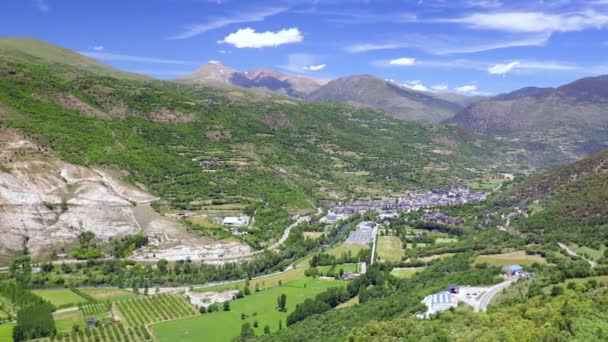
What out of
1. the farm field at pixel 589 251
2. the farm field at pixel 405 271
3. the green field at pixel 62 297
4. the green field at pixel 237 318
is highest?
the farm field at pixel 589 251

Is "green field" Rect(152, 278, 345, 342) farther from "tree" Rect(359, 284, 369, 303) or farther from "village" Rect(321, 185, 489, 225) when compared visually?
"village" Rect(321, 185, 489, 225)

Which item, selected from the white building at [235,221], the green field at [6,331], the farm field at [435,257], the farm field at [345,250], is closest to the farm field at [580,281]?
the farm field at [435,257]

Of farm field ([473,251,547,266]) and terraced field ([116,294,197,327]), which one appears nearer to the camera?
terraced field ([116,294,197,327])

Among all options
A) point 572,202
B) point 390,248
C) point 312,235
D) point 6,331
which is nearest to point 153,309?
point 6,331

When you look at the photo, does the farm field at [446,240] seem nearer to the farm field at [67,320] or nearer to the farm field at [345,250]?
the farm field at [345,250]

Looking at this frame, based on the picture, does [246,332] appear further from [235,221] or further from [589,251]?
[589,251]

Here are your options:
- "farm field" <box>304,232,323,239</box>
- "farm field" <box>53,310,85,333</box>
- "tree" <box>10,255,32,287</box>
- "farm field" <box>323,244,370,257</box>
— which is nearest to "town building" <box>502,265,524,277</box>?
"farm field" <box>323,244,370,257</box>
